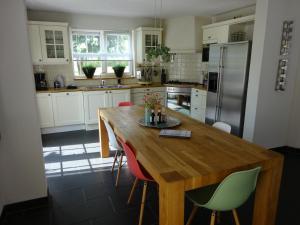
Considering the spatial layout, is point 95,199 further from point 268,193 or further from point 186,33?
point 186,33

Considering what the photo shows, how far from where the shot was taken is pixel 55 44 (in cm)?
461

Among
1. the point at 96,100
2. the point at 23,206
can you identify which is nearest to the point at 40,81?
the point at 96,100

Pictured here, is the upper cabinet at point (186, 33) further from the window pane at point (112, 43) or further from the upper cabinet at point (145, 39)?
the window pane at point (112, 43)

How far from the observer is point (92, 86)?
17.1ft

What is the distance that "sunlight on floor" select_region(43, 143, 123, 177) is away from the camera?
309 cm

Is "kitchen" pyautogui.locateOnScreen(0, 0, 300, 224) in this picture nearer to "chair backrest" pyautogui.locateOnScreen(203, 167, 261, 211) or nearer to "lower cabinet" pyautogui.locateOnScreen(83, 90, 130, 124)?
"lower cabinet" pyautogui.locateOnScreen(83, 90, 130, 124)

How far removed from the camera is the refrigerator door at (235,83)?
3.61 meters

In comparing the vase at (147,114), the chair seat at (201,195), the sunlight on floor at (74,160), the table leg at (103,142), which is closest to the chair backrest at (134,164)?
the chair seat at (201,195)

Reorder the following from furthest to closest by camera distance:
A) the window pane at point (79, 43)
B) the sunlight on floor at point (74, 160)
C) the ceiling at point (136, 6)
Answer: the window pane at point (79, 43)
the ceiling at point (136, 6)
the sunlight on floor at point (74, 160)

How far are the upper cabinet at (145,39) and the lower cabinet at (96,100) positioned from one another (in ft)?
3.66

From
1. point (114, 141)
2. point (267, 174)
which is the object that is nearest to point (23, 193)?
point (114, 141)

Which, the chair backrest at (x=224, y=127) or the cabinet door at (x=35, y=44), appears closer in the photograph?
the chair backrest at (x=224, y=127)

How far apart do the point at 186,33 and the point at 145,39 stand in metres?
0.96

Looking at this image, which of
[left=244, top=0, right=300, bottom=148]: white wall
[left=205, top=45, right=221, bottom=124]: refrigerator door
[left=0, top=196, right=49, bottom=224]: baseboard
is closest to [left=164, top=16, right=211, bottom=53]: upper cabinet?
[left=205, top=45, right=221, bottom=124]: refrigerator door
